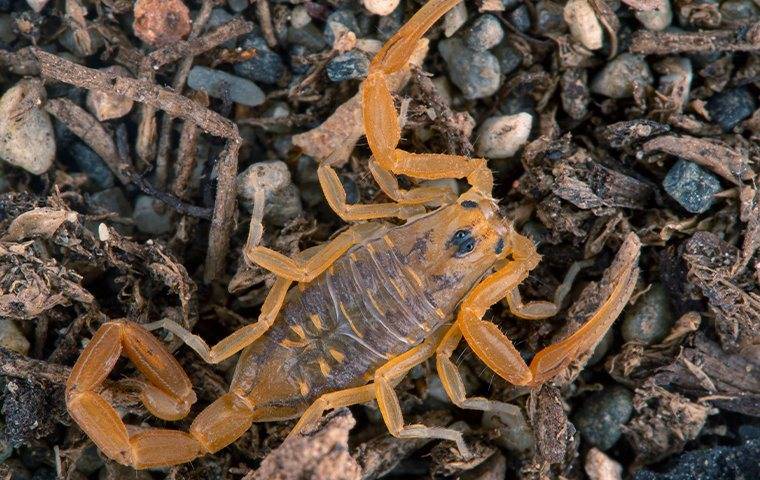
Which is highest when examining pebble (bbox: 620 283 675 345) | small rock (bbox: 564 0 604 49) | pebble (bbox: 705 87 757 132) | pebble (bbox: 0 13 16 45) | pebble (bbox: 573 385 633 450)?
pebble (bbox: 0 13 16 45)

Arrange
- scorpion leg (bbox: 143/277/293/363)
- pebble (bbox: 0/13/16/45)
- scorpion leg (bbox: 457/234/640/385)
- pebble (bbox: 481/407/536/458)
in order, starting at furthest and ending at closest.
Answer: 1. pebble (bbox: 0/13/16/45)
2. pebble (bbox: 481/407/536/458)
3. scorpion leg (bbox: 143/277/293/363)
4. scorpion leg (bbox: 457/234/640/385)

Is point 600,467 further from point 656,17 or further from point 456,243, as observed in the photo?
point 656,17

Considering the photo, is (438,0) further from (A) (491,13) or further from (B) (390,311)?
(B) (390,311)

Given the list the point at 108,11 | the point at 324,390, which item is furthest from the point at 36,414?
the point at 108,11

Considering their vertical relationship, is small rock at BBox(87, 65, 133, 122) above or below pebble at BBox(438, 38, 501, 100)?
above

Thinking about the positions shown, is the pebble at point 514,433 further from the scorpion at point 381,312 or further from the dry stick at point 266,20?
the dry stick at point 266,20

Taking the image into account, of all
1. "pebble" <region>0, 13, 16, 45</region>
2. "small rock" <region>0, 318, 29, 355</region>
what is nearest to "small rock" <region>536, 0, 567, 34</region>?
"pebble" <region>0, 13, 16, 45</region>

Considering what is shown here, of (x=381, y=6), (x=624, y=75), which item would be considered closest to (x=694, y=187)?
(x=624, y=75)

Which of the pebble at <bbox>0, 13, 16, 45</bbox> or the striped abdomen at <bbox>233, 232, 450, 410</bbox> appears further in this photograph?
the pebble at <bbox>0, 13, 16, 45</bbox>

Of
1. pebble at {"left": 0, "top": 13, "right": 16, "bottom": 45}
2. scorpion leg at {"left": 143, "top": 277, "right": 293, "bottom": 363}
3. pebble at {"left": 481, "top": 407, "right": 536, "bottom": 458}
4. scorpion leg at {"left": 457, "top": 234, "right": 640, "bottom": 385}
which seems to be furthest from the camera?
pebble at {"left": 0, "top": 13, "right": 16, "bottom": 45}

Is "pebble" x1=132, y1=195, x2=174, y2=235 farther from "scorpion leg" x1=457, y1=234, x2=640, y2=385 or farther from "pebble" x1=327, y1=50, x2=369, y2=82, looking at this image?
"scorpion leg" x1=457, y1=234, x2=640, y2=385
